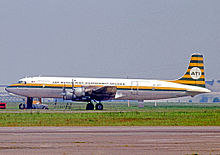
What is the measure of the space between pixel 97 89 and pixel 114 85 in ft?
12.3

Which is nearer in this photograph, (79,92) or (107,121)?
(107,121)

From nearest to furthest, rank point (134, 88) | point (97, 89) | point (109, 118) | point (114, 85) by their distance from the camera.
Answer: point (109, 118), point (97, 89), point (114, 85), point (134, 88)

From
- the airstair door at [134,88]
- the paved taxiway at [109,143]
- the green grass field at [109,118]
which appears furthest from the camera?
the airstair door at [134,88]

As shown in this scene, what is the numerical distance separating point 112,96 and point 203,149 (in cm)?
5414

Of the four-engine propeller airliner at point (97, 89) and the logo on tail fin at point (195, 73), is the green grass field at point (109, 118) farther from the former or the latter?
the logo on tail fin at point (195, 73)

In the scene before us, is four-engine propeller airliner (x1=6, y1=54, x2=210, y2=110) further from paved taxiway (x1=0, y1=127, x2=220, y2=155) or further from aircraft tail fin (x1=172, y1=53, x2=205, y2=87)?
paved taxiway (x1=0, y1=127, x2=220, y2=155)

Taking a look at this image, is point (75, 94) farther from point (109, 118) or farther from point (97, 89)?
point (109, 118)

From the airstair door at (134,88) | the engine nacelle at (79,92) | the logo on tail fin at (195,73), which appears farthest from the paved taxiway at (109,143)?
the logo on tail fin at (195,73)

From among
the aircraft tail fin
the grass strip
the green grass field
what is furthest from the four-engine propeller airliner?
the grass strip

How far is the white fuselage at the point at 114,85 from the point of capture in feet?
248

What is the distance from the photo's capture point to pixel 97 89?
74438 millimetres

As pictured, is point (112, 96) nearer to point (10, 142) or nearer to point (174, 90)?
point (174, 90)

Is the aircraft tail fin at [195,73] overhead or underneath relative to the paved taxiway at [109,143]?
overhead

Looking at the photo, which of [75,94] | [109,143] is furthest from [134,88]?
[109,143]
